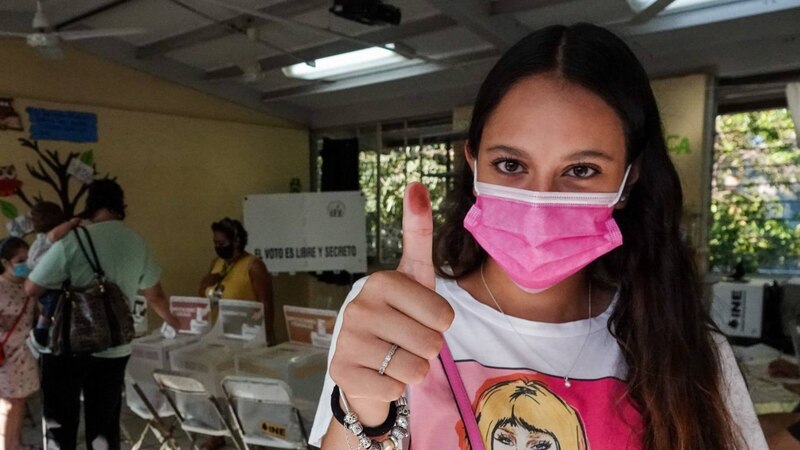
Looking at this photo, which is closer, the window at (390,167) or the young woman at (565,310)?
the young woman at (565,310)

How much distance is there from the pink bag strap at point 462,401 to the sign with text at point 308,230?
5.09m

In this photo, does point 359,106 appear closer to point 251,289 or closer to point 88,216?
point 251,289

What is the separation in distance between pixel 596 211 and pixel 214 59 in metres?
5.24

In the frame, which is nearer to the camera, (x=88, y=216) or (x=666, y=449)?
(x=666, y=449)

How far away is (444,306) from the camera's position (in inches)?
25.6

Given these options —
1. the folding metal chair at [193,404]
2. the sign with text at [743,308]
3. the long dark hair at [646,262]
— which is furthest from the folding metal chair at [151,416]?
the sign with text at [743,308]

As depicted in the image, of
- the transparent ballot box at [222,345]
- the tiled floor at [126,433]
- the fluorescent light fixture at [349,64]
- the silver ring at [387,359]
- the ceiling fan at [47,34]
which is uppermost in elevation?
the fluorescent light fixture at [349,64]

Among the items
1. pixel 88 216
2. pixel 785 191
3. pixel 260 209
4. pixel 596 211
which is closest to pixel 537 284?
pixel 596 211

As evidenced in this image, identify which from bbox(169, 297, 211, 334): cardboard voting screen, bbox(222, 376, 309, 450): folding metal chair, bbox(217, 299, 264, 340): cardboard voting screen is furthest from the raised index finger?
bbox(169, 297, 211, 334): cardboard voting screen

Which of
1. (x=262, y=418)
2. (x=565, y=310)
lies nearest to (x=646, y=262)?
(x=565, y=310)

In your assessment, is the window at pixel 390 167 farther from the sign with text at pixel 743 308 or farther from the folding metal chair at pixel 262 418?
the folding metal chair at pixel 262 418

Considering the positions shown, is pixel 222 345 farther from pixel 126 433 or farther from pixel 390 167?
pixel 390 167

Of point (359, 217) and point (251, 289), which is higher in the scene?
point (359, 217)

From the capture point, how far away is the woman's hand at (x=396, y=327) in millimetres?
644
